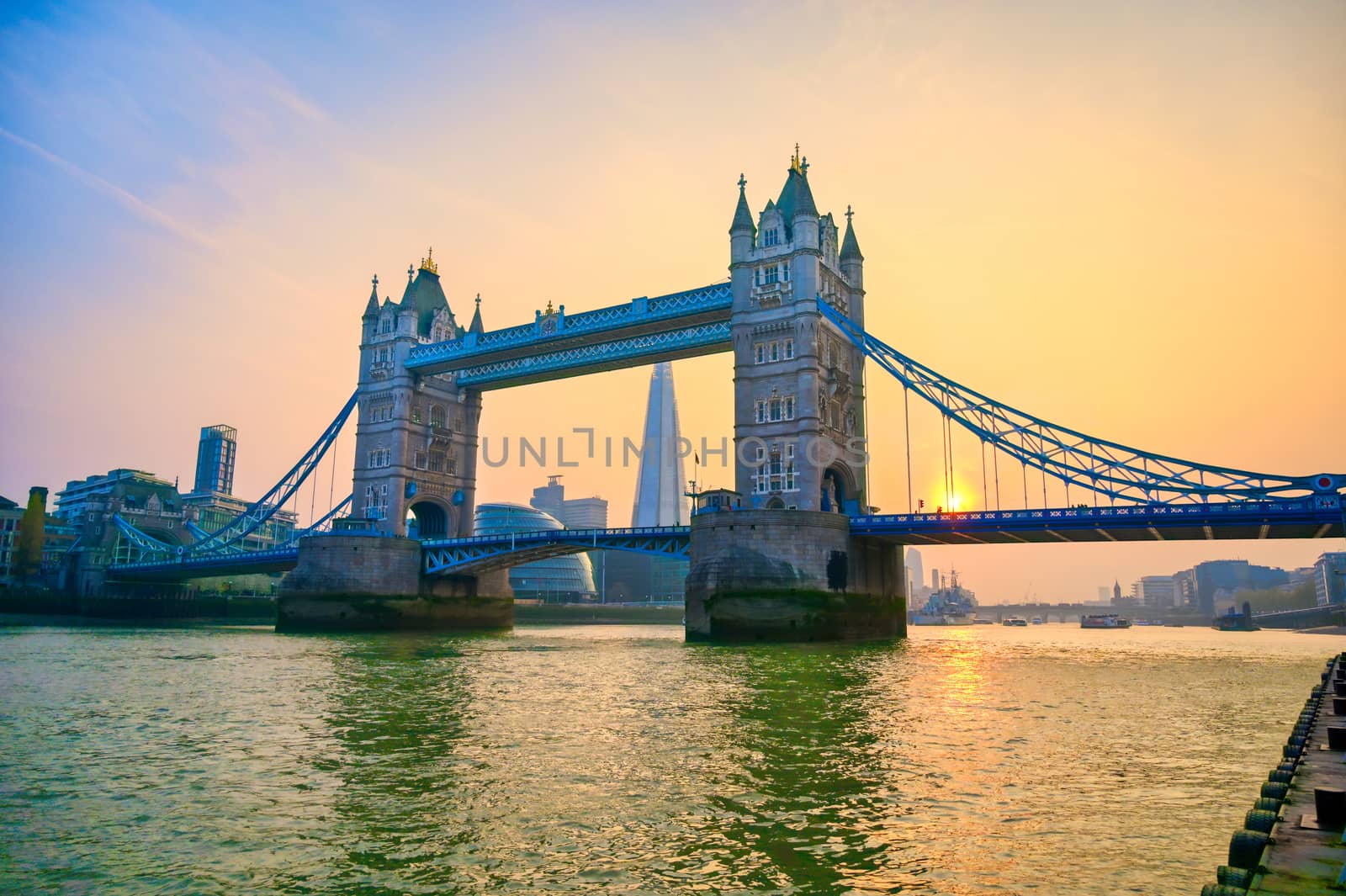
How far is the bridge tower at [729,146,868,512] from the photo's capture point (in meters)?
61.9

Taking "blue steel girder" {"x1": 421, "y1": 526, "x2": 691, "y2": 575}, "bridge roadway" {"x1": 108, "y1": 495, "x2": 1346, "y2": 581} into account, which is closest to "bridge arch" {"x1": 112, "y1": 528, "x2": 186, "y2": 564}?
"blue steel girder" {"x1": 421, "y1": 526, "x2": 691, "y2": 575}

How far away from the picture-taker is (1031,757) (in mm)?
15891

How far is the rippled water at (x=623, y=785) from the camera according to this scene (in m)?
9.45

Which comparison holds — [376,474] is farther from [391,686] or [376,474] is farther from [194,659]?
[391,686]

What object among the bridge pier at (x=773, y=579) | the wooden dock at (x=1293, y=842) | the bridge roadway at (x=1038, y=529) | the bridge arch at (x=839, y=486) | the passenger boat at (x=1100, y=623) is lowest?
the passenger boat at (x=1100, y=623)

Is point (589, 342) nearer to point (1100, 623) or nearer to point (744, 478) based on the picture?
point (744, 478)

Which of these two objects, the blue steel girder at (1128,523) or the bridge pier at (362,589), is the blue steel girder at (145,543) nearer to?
the bridge pier at (362,589)

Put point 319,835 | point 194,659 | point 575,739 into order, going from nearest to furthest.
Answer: point 319,835
point 575,739
point 194,659

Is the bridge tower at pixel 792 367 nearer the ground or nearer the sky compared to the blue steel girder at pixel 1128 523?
nearer the sky

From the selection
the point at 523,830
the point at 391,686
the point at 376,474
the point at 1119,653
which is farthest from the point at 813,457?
the point at 523,830

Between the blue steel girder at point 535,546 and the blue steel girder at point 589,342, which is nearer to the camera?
the blue steel girder at point 535,546

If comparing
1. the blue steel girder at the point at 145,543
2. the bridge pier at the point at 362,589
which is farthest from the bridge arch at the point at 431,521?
the blue steel girder at the point at 145,543

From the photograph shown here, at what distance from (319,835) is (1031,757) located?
1175cm

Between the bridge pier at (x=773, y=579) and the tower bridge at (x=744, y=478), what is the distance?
11 cm
